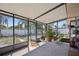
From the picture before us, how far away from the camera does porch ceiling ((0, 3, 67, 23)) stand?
2.44 m

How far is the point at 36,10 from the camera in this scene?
8.22 ft

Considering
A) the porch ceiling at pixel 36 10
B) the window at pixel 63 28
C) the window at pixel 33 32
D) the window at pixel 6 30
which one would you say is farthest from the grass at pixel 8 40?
the window at pixel 63 28

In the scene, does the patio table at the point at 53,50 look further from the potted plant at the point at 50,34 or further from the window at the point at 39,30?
the window at the point at 39,30

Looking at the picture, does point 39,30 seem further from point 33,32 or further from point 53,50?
point 53,50

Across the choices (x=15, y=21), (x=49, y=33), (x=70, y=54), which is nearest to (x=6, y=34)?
(x=15, y=21)

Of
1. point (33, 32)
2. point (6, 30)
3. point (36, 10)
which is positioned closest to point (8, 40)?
point (6, 30)

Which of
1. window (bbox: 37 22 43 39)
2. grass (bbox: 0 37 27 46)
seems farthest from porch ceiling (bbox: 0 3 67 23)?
grass (bbox: 0 37 27 46)

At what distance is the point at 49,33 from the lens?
254 cm

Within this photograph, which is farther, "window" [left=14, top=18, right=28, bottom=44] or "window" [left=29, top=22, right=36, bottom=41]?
"window" [left=29, top=22, right=36, bottom=41]

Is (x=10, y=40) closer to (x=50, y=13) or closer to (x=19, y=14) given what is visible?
(x=19, y=14)

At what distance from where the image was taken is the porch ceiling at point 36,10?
96.0 inches

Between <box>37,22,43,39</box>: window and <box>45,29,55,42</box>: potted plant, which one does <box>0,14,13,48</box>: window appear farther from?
<box>45,29,55,42</box>: potted plant

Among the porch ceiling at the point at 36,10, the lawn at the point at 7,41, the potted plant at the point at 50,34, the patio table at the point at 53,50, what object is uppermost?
the porch ceiling at the point at 36,10

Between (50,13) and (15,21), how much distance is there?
0.68m
